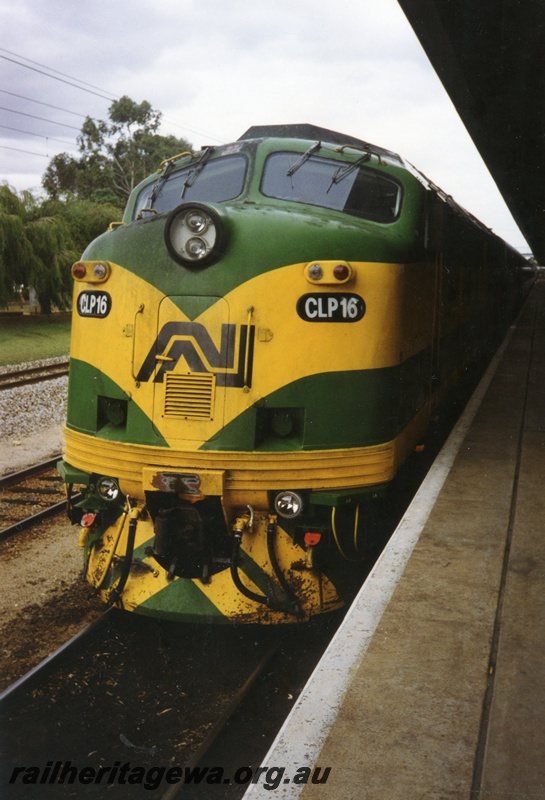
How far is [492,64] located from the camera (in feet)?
30.8

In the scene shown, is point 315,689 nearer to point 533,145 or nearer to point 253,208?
point 253,208

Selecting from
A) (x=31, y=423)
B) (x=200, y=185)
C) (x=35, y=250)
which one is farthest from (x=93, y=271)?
(x=35, y=250)

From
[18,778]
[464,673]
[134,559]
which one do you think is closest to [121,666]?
[134,559]

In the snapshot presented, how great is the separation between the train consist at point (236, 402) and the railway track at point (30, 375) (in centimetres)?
1104

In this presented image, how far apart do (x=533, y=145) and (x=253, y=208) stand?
10.5 meters

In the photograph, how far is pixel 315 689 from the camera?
2.71m

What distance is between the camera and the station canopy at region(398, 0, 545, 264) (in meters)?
7.75

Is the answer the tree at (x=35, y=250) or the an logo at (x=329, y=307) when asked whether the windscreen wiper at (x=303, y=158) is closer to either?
the an logo at (x=329, y=307)

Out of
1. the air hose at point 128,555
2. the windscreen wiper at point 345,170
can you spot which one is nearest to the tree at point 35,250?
the windscreen wiper at point 345,170

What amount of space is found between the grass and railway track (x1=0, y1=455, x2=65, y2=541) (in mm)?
10861

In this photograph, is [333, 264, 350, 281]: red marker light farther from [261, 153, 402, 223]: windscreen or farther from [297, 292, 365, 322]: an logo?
[261, 153, 402, 223]: windscreen

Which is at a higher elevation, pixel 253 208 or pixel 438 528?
pixel 253 208

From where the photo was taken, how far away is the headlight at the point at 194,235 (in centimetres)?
428

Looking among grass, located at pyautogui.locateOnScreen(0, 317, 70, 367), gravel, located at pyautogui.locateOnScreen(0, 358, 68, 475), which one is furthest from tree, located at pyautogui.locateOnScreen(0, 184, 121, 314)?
gravel, located at pyautogui.locateOnScreen(0, 358, 68, 475)
